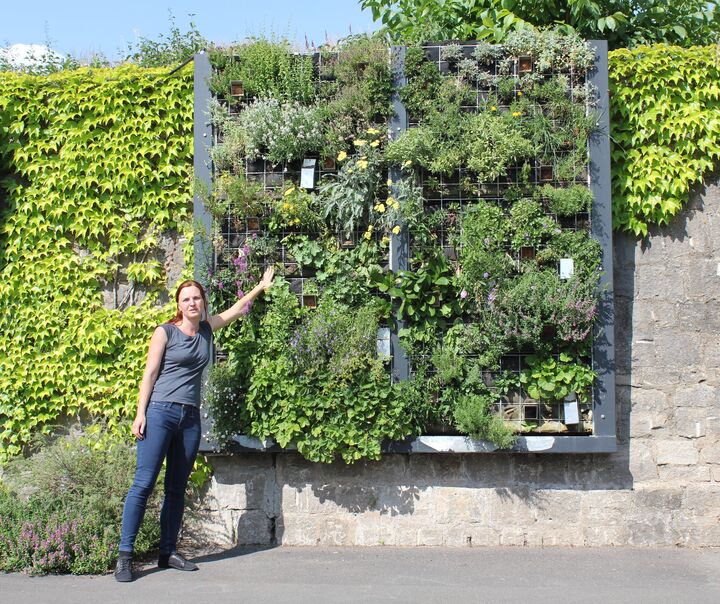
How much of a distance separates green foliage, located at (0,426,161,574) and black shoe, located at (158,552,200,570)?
0.25 meters

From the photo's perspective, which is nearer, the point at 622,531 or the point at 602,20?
the point at 622,531

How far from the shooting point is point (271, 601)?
5.02 metres

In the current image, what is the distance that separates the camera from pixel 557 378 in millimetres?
6082

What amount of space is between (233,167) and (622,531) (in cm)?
425

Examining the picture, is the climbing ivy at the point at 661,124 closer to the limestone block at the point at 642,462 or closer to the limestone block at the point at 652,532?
the limestone block at the point at 642,462

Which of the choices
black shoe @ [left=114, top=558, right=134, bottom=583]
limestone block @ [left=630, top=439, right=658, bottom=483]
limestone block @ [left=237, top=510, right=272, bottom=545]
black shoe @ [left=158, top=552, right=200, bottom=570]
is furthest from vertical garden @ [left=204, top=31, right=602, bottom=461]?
black shoe @ [left=114, top=558, right=134, bottom=583]

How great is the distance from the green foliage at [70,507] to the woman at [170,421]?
0.34 meters

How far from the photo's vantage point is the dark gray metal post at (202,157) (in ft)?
20.8

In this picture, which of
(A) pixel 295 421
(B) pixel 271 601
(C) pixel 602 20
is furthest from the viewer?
(C) pixel 602 20

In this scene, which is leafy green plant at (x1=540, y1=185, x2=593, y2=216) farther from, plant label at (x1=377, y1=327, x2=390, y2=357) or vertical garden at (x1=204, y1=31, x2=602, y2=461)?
plant label at (x1=377, y1=327, x2=390, y2=357)

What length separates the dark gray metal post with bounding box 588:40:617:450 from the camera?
241 inches

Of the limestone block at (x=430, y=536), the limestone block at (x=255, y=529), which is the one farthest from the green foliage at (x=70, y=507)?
the limestone block at (x=430, y=536)

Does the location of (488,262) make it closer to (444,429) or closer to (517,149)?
(517,149)

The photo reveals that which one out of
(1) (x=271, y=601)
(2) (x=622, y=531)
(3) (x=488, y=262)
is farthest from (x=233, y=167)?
(2) (x=622, y=531)
